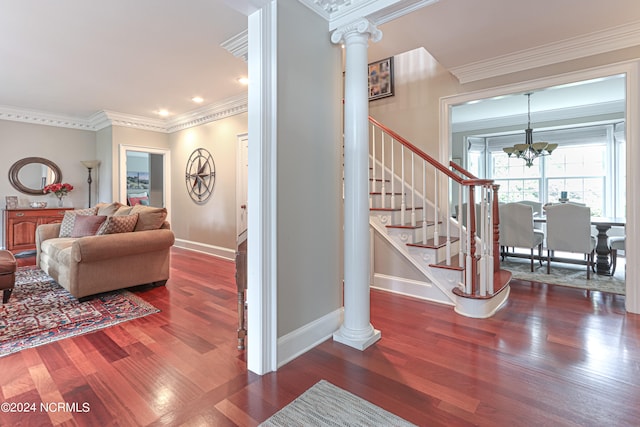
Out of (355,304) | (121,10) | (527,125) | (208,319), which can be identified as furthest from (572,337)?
(527,125)

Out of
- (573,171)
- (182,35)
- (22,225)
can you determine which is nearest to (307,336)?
(182,35)

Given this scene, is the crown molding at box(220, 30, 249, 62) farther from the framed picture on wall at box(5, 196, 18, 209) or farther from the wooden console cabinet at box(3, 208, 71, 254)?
the framed picture on wall at box(5, 196, 18, 209)

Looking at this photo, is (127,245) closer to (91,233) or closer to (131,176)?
(91,233)

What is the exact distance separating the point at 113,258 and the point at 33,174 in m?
3.96

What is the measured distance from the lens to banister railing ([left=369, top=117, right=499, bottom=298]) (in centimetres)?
273

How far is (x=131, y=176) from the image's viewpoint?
870 centimetres

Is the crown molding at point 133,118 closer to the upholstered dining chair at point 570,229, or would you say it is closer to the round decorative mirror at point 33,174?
the round decorative mirror at point 33,174

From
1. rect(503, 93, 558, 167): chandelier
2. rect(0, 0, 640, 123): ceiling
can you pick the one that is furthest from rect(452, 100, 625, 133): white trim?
rect(0, 0, 640, 123): ceiling

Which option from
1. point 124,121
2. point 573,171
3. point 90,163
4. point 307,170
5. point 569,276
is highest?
point 124,121

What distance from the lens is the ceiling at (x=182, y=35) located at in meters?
2.50

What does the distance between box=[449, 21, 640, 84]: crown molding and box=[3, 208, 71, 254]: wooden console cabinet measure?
6544 millimetres

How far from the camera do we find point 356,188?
2.16 metres

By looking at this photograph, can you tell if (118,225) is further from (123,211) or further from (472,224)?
(472,224)

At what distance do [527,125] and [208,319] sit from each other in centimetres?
668
